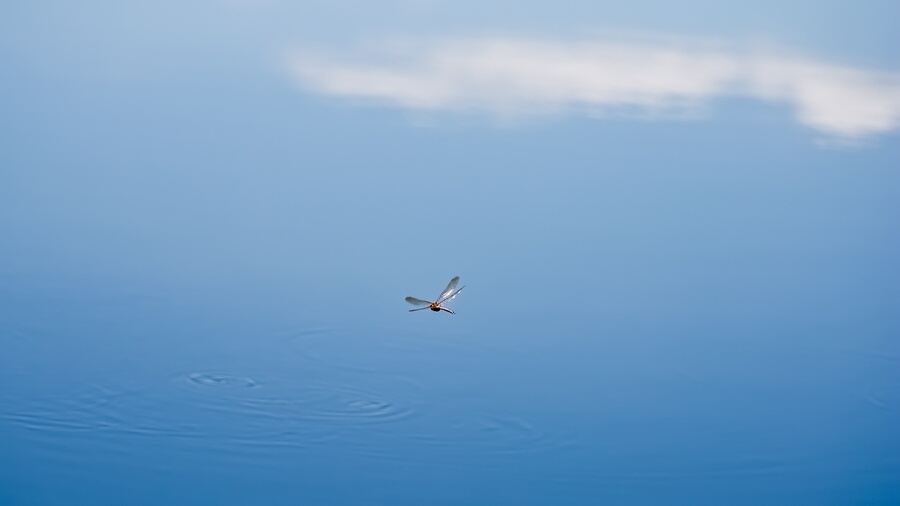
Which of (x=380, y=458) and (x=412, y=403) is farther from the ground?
(x=412, y=403)

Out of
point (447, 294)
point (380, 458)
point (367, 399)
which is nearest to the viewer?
point (447, 294)

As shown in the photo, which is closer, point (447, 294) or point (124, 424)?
point (447, 294)

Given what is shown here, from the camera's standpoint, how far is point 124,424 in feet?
20.3

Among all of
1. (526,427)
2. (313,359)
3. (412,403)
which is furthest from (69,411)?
(526,427)

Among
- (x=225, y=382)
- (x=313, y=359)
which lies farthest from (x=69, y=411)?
(x=313, y=359)

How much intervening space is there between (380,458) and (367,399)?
478 mm

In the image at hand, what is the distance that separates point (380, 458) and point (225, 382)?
3.64ft

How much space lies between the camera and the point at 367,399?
20.9 ft

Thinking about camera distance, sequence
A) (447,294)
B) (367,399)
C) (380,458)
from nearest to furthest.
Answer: (447,294)
(380,458)
(367,399)

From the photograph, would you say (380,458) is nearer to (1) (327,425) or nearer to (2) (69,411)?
(1) (327,425)

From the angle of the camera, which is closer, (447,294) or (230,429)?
(447,294)

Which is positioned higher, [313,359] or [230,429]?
[313,359]

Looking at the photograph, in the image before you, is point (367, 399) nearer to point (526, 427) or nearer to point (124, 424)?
point (526, 427)

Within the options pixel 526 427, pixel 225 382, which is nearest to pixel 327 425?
pixel 225 382
